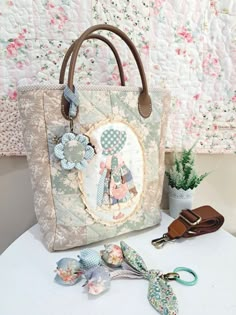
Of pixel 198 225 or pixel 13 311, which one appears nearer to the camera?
pixel 13 311

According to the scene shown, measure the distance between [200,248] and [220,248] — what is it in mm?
43

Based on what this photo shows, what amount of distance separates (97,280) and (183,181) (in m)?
0.39

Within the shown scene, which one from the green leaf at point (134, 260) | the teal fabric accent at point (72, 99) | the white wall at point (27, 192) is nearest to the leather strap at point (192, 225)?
the green leaf at point (134, 260)

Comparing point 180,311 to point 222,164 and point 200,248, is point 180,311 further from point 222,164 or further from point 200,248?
point 222,164

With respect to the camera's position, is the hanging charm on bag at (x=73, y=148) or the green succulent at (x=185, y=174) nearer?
the hanging charm on bag at (x=73, y=148)

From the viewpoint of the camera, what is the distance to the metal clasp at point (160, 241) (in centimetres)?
62

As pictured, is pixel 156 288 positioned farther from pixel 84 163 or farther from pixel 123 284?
pixel 84 163

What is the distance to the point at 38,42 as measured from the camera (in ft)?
2.28

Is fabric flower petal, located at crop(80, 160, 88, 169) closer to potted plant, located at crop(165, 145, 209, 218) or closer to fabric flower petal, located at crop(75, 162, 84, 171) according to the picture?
fabric flower petal, located at crop(75, 162, 84, 171)

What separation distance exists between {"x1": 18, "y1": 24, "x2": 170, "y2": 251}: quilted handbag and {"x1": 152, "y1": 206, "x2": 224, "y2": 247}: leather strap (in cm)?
6

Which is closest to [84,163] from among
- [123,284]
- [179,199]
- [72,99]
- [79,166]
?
[79,166]

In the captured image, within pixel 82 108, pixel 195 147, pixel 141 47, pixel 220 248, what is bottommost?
pixel 220 248

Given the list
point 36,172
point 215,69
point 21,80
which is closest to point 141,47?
point 215,69

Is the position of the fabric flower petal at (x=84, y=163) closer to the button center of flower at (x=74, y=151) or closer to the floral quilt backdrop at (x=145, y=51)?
the button center of flower at (x=74, y=151)
